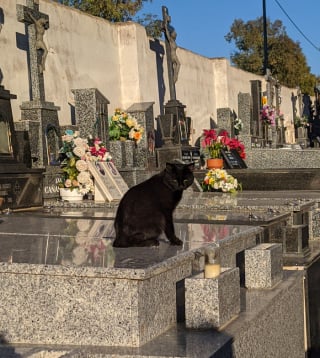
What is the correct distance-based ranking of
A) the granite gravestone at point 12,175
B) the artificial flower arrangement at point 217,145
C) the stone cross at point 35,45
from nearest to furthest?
the granite gravestone at point 12,175 < the stone cross at point 35,45 < the artificial flower arrangement at point 217,145

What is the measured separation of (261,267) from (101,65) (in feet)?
34.8

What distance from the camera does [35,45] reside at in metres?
10.4

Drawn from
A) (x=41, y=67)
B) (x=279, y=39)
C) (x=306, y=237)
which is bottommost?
(x=306, y=237)

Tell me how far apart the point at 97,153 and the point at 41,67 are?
5.26 ft

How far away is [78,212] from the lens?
8008mm

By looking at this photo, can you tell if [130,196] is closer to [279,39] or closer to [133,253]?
[133,253]

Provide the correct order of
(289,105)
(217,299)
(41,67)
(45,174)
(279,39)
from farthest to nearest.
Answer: (279,39)
(289,105)
(41,67)
(45,174)
(217,299)

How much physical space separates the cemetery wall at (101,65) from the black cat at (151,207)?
694 centimetres

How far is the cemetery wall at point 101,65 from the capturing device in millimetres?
11445

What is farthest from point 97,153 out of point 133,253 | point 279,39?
point 279,39

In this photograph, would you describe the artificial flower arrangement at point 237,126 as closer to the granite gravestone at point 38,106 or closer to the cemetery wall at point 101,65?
the cemetery wall at point 101,65

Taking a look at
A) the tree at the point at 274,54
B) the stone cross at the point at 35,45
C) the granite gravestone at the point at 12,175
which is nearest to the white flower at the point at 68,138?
the stone cross at the point at 35,45

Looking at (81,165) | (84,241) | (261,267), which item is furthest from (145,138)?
(261,267)

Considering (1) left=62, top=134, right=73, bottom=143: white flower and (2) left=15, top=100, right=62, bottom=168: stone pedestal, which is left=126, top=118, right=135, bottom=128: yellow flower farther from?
(1) left=62, top=134, right=73, bottom=143: white flower
